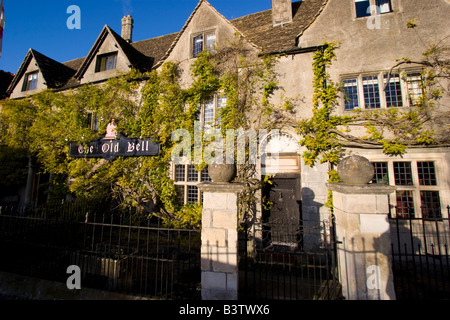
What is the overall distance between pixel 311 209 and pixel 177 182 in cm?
528

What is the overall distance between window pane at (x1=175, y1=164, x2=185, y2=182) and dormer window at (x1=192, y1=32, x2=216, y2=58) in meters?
4.94

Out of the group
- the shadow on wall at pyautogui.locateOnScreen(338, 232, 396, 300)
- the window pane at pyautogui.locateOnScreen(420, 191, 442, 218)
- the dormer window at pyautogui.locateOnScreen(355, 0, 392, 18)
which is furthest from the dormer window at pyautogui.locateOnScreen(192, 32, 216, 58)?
the window pane at pyautogui.locateOnScreen(420, 191, 442, 218)

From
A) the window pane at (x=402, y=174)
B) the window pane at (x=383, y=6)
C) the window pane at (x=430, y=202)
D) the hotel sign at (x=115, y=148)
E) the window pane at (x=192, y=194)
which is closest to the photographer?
the window pane at (x=430, y=202)

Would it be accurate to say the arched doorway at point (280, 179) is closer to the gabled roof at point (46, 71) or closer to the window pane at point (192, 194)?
the window pane at point (192, 194)

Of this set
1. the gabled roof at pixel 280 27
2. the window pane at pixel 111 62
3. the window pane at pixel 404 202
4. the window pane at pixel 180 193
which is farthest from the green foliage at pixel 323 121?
the window pane at pixel 111 62

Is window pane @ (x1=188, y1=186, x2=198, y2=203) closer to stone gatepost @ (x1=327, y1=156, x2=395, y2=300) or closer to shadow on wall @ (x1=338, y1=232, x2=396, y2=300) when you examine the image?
→ stone gatepost @ (x1=327, y1=156, x2=395, y2=300)

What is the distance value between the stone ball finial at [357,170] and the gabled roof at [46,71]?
14.7m

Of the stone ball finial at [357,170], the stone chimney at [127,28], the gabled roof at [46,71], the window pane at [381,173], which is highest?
the stone chimney at [127,28]

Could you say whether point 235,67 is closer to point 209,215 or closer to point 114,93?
point 114,93

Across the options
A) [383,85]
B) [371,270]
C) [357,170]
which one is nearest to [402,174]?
[383,85]

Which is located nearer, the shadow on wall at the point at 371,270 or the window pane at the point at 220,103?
the shadow on wall at the point at 371,270

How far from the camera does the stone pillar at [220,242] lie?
11.0 ft

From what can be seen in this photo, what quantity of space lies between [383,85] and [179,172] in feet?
27.1
